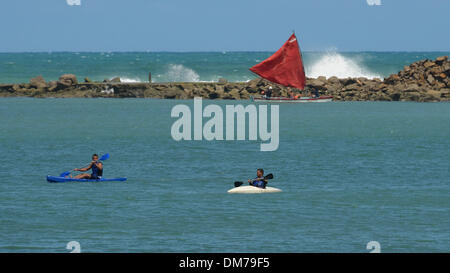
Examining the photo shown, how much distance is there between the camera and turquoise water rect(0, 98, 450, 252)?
109 ft

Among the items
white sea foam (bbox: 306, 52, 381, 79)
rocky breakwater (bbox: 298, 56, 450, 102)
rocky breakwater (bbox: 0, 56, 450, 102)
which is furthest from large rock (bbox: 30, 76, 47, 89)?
white sea foam (bbox: 306, 52, 381, 79)

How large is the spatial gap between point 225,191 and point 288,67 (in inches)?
3121

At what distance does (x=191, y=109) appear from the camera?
111 metres

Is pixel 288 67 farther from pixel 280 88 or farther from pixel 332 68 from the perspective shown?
pixel 332 68

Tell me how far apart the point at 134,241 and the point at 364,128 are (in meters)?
55.0

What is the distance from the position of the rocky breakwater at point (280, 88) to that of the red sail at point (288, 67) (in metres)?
7.61

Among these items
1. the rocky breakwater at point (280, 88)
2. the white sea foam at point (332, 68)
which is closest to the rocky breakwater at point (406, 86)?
the rocky breakwater at point (280, 88)

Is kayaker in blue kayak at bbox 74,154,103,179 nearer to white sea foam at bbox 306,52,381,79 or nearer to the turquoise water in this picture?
the turquoise water

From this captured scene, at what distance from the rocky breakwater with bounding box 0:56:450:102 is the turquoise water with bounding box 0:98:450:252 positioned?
1532 inches

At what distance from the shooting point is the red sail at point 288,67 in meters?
122

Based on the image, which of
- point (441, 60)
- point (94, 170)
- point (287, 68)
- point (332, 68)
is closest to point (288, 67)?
point (287, 68)

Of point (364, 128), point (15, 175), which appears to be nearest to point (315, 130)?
point (364, 128)

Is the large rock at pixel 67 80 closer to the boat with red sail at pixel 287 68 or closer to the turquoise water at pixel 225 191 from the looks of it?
the boat with red sail at pixel 287 68

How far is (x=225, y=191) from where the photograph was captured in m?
44.5
